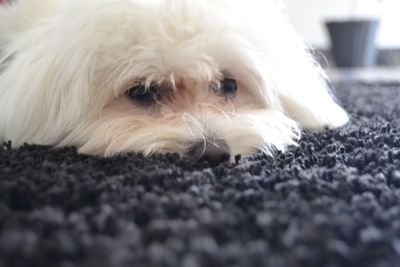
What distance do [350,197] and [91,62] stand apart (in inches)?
21.1

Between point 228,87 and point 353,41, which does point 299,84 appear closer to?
point 228,87

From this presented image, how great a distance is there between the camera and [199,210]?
23.0 inches

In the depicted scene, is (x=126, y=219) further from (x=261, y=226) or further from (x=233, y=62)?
(x=233, y=62)

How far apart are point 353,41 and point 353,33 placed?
0.05m

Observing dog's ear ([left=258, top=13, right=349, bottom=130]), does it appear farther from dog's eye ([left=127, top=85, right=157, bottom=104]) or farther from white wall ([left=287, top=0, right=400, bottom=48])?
white wall ([left=287, top=0, right=400, bottom=48])

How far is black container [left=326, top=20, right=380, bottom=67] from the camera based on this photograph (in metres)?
3.20

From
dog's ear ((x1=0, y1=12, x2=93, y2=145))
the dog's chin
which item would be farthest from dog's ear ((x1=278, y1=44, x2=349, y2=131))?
dog's ear ((x1=0, y1=12, x2=93, y2=145))

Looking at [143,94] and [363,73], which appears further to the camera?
[363,73]

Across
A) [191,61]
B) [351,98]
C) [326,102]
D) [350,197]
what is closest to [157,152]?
[191,61]

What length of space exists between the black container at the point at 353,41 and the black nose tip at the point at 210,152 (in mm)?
2555

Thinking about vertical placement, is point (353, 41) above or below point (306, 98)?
below

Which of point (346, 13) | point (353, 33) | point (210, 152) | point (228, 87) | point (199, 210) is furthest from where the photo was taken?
point (346, 13)

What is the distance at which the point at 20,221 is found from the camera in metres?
0.53

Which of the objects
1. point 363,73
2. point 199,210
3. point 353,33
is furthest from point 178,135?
point 363,73
